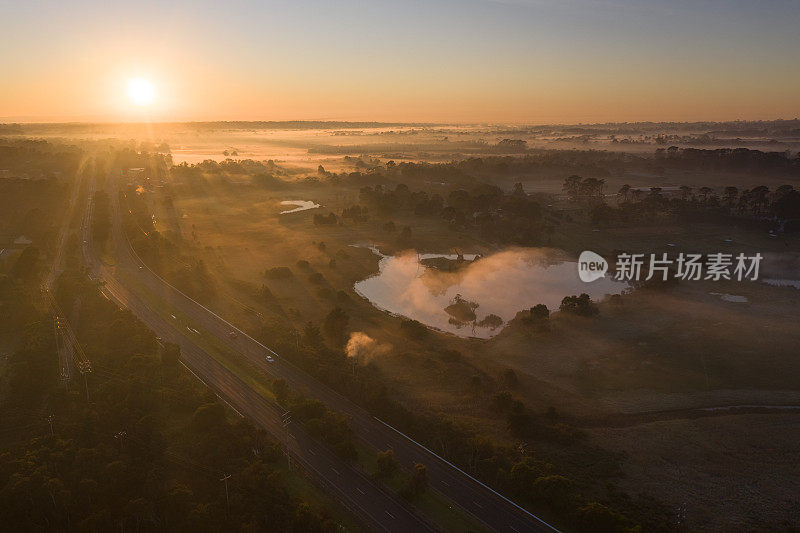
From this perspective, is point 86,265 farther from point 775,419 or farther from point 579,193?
point 579,193

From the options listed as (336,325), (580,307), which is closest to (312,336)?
(336,325)

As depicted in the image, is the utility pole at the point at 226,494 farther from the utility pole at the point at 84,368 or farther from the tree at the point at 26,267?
the tree at the point at 26,267

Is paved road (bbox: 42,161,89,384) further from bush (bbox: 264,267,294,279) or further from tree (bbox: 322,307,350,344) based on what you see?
bush (bbox: 264,267,294,279)

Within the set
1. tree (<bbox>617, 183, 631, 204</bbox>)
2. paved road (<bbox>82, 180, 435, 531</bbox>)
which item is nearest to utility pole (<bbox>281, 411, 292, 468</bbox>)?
paved road (<bbox>82, 180, 435, 531</bbox>)

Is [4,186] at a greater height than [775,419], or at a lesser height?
greater

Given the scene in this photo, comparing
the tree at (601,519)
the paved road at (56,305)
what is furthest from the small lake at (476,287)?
the paved road at (56,305)

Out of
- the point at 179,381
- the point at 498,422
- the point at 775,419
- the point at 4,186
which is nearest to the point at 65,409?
the point at 179,381
